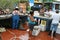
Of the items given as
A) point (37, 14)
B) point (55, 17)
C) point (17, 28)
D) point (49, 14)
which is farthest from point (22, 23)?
point (55, 17)

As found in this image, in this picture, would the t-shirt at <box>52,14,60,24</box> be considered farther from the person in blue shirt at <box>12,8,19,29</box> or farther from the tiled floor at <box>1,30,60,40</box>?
the person in blue shirt at <box>12,8,19,29</box>

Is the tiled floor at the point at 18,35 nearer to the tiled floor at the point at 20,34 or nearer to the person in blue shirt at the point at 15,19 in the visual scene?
the tiled floor at the point at 20,34

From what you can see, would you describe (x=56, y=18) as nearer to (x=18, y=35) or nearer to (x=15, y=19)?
(x=18, y=35)

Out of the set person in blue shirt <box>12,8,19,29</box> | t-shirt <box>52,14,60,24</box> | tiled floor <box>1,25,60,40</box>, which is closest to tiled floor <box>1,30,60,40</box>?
tiled floor <box>1,25,60,40</box>

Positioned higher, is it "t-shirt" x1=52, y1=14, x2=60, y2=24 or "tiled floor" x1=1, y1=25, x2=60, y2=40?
"t-shirt" x1=52, y1=14, x2=60, y2=24

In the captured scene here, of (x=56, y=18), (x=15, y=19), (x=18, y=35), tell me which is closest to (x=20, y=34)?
(x=18, y=35)

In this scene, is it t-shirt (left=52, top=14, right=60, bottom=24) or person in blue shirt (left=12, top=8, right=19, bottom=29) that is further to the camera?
person in blue shirt (left=12, top=8, right=19, bottom=29)

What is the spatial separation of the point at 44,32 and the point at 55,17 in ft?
3.65

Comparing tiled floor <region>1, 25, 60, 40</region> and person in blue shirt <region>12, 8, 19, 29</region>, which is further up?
person in blue shirt <region>12, 8, 19, 29</region>

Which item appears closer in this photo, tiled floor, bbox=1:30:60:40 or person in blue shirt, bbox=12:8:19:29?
tiled floor, bbox=1:30:60:40

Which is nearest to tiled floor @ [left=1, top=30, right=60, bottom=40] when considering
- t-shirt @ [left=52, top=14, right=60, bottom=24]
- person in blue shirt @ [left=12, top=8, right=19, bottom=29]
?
person in blue shirt @ [left=12, top=8, right=19, bottom=29]

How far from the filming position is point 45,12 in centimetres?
623

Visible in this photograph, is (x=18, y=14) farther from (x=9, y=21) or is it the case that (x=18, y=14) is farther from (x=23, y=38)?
(x=23, y=38)

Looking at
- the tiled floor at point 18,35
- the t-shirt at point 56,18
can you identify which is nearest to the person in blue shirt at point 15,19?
the tiled floor at point 18,35
